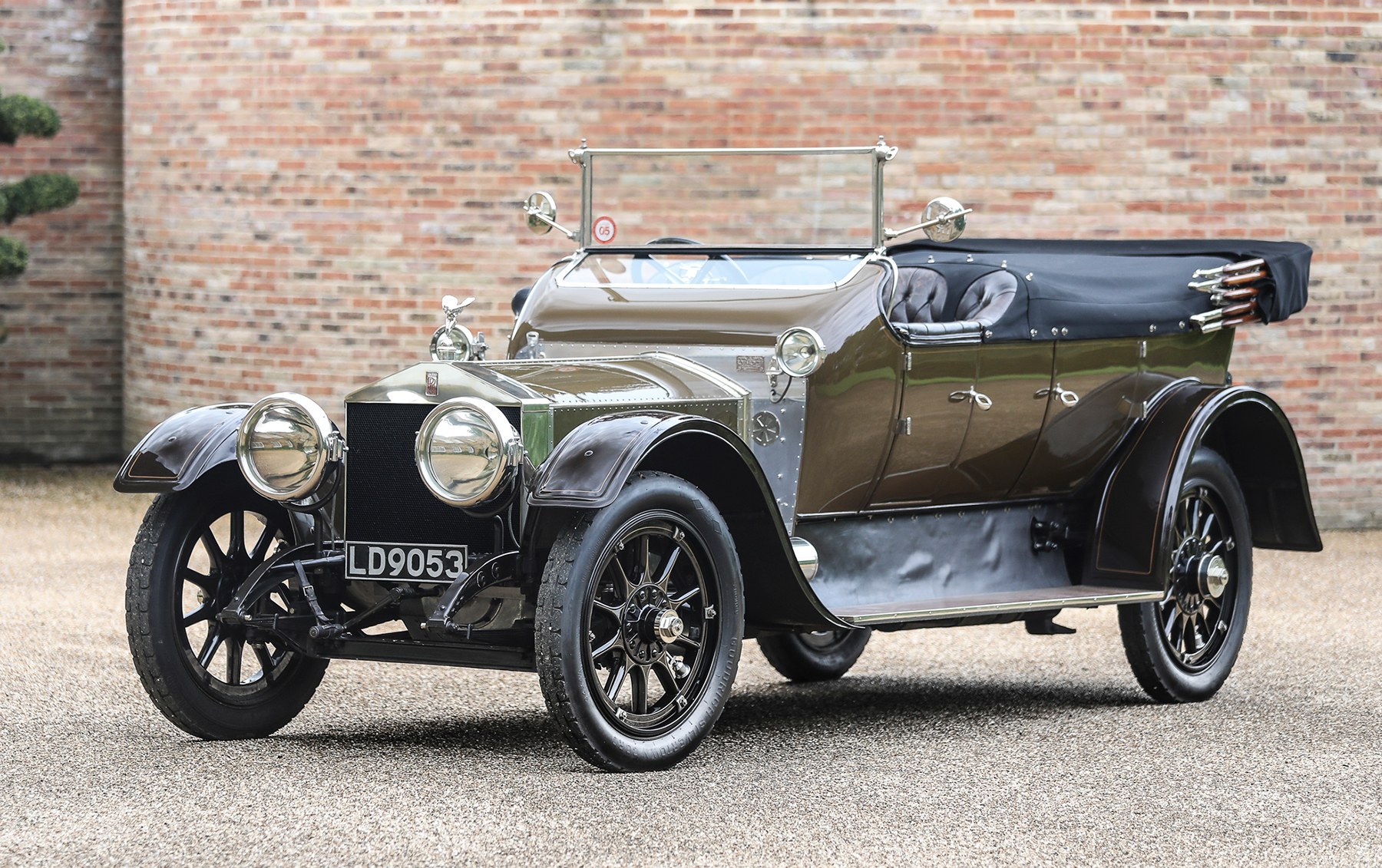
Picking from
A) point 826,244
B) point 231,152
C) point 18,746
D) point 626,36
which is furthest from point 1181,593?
point 231,152

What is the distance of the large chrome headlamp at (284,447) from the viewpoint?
529cm

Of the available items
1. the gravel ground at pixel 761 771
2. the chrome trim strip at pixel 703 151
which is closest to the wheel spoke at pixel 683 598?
the gravel ground at pixel 761 771

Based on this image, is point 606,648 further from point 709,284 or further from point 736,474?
point 709,284

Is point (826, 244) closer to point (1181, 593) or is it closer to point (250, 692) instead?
point (1181, 593)

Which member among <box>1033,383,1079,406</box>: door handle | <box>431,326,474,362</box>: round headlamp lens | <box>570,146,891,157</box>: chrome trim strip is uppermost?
<box>570,146,891,157</box>: chrome trim strip

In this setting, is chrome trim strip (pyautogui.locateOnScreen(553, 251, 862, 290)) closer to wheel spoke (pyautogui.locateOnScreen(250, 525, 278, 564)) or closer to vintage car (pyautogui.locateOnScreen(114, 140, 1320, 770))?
vintage car (pyautogui.locateOnScreen(114, 140, 1320, 770))

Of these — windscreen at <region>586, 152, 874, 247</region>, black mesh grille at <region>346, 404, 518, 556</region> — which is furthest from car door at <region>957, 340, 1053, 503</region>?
black mesh grille at <region>346, 404, 518, 556</region>

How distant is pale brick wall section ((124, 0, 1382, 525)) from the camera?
11.3 meters

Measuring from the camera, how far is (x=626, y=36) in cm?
1145

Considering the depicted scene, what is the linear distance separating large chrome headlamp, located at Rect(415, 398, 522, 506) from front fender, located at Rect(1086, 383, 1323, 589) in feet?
8.06

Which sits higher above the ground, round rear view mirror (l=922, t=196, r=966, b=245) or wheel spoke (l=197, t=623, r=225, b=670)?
round rear view mirror (l=922, t=196, r=966, b=245)

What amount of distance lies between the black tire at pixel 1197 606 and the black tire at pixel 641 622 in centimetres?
183

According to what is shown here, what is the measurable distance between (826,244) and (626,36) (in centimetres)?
537

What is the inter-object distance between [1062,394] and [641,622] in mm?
2144
